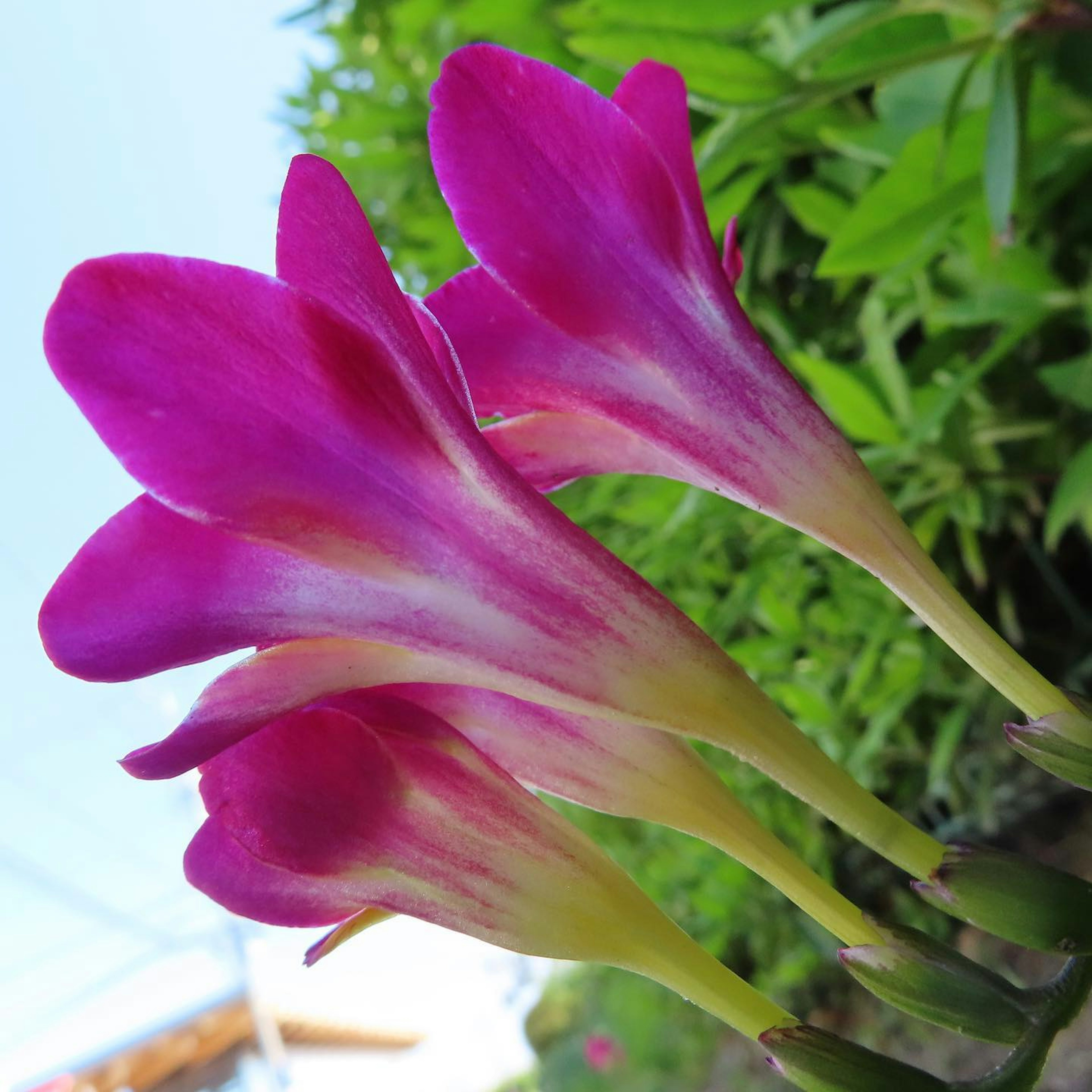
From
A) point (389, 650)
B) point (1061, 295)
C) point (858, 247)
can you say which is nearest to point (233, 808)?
point (389, 650)

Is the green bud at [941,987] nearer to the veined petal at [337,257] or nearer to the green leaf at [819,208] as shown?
the veined petal at [337,257]

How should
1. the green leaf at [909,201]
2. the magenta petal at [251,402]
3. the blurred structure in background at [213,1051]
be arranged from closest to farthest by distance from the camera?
the magenta petal at [251,402] < the green leaf at [909,201] < the blurred structure in background at [213,1051]

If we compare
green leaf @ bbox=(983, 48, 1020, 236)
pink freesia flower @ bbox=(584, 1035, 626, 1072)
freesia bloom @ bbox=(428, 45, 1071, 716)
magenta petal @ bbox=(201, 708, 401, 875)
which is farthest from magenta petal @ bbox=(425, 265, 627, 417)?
pink freesia flower @ bbox=(584, 1035, 626, 1072)

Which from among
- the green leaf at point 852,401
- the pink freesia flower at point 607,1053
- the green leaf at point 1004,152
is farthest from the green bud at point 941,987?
the pink freesia flower at point 607,1053

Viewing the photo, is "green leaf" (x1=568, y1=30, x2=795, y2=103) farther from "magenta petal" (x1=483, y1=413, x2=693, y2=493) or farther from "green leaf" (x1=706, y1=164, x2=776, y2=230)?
"magenta petal" (x1=483, y1=413, x2=693, y2=493)

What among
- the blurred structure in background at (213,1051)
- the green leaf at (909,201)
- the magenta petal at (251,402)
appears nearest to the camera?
the magenta petal at (251,402)
